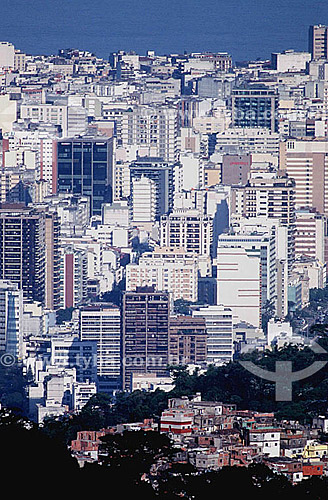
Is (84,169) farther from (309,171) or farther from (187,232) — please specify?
(187,232)

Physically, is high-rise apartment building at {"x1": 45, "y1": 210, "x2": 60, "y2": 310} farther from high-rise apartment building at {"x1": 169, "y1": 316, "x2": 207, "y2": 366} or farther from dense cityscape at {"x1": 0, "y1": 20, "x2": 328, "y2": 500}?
high-rise apartment building at {"x1": 169, "y1": 316, "x2": 207, "y2": 366}

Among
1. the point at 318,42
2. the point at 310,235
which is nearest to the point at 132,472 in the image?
the point at 310,235

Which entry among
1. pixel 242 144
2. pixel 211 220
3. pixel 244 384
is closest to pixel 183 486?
pixel 244 384

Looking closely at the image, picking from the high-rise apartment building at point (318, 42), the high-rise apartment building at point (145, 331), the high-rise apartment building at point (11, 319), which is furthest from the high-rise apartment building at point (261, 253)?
the high-rise apartment building at point (318, 42)

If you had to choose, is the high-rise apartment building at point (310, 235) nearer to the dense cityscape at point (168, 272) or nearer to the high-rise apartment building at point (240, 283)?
the dense cityscape at point (168, 272)

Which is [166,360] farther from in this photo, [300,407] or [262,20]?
[262,20]

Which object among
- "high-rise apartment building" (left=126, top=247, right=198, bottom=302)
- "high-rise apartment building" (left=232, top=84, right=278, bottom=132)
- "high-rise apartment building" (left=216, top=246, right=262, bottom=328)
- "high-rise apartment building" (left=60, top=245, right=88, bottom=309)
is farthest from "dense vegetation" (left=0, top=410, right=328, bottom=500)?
"high-rise apartment building" (left=232, top=84, right=278, bottom=132)
